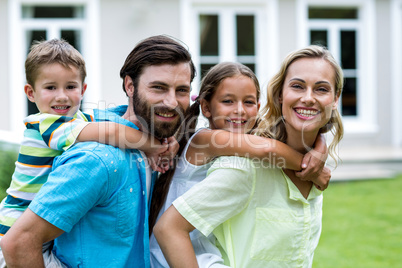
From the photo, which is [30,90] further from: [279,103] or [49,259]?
[279,103]

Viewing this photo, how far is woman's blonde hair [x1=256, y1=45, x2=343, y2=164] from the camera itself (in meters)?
2.28

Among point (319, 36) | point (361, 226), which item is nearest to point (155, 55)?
point (361, 226)

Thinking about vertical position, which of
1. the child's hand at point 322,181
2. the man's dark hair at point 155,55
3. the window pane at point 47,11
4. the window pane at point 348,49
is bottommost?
the child's hand at point 322,181

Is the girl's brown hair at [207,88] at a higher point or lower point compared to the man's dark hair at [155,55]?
lower

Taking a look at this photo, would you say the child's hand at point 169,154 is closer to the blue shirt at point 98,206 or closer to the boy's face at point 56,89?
the blue shirt at point 98,206

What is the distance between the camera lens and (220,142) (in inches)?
91.4

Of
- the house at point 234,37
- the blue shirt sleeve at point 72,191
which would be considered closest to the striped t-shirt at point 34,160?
the blue shirt sleeve at point 72,191

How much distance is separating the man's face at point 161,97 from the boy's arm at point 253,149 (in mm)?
222

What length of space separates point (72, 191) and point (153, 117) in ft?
1.71

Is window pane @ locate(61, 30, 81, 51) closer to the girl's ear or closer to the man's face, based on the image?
the girl's ear

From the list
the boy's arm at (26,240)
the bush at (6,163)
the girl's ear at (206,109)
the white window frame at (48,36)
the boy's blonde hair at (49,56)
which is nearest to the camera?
the boy's arm at (26,240)

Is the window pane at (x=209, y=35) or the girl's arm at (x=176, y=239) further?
the window pane at (x=209, y=35)

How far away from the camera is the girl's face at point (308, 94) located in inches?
88.0

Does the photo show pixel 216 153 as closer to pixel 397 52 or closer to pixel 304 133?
pixel 304 133
